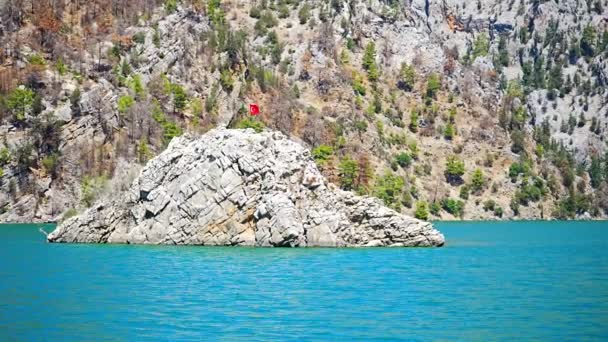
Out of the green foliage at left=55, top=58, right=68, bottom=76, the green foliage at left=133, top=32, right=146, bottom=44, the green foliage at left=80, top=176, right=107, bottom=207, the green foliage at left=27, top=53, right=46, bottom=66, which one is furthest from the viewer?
the green foliage at left=133, top=32, right=146, bottom=44

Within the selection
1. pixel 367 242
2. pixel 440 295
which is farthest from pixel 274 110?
pixel 440 295

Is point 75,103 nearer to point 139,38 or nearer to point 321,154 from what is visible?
point 139,38

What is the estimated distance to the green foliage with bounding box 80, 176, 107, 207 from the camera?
475 feet

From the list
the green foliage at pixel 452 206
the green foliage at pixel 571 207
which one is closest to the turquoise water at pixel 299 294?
the green foliage at pixel 452 206

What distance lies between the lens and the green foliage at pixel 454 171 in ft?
627

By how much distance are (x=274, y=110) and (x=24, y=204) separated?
5196 cm

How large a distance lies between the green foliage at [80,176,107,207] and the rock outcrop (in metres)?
51.1

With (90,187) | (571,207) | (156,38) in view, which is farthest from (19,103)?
(571,207)

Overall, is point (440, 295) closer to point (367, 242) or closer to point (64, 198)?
point (367, 242)

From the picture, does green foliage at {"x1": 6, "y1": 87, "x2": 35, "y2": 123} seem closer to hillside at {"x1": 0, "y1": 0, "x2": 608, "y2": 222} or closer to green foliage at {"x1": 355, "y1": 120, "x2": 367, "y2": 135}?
hillside at {"x1": 0, "y1": 0, "x2": 608, "y2": 222}

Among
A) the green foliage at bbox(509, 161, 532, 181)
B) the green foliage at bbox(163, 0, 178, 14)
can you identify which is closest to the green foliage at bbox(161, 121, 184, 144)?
the green foliage at bbox(163, 0, 178, 14)

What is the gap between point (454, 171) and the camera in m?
191

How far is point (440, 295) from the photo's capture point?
50.8 m

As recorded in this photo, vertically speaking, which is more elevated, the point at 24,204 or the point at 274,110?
the point at 274,110
